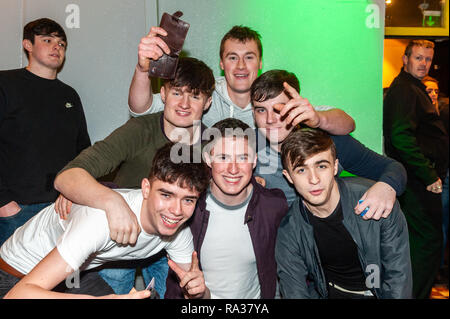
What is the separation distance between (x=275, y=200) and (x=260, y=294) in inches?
20.8

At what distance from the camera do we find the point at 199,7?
2871mm

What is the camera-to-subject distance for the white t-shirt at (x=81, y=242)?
1.52 meters

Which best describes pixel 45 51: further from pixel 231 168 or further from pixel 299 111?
pixel 299 111

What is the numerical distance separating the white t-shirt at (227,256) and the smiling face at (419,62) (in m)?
2.20

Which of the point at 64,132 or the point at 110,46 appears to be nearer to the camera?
the point at 64,132

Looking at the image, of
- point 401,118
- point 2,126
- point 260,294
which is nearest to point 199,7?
point 2,126

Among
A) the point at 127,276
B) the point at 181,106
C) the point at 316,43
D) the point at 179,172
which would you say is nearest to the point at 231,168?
the point at 179,172

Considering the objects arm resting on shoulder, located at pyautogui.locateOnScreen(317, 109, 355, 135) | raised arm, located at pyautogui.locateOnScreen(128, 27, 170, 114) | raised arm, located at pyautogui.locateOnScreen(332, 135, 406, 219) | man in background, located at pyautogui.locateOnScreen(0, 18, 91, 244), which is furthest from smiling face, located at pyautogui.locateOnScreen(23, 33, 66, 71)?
raised arm, located at pyautogui.locateOnScreen(332, 135, 406, 219)

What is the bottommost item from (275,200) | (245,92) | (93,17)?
(275,200)

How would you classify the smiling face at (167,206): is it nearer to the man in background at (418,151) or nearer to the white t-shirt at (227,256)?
the white t-shirt at (227,256)

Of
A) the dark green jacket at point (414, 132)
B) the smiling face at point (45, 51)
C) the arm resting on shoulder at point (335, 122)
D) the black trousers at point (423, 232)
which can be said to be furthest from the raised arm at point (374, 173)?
the smiling face at point (45, 51)

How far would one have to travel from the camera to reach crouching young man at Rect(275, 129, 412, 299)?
6.28 ft

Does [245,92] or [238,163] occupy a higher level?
[245,92]
